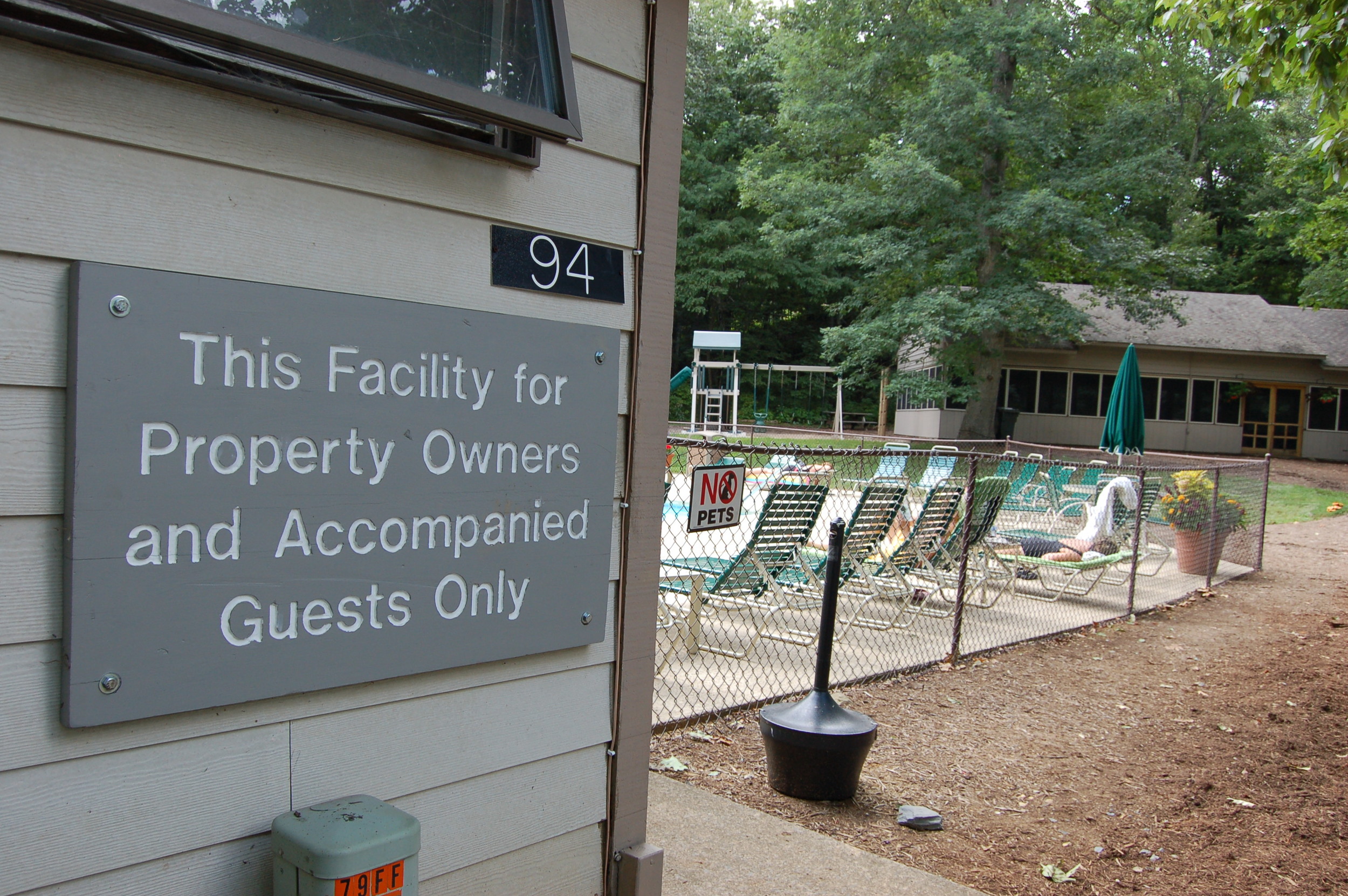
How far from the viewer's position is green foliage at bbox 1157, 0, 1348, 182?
201 inches

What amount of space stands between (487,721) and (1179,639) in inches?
276

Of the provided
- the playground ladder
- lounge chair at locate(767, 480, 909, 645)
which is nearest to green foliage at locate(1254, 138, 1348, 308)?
the playground ladder

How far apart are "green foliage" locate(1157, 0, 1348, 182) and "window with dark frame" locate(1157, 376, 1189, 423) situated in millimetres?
26717

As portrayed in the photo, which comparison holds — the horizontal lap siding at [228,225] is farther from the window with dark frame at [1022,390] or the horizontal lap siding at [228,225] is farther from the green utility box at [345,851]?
the window with dark frame at [1022,390]

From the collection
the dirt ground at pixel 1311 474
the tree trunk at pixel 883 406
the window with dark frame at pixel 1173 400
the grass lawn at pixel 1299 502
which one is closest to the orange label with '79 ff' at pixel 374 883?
the grass lawn at pixel 1299 502

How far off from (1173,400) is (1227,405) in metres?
1.66

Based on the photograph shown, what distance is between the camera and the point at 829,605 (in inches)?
155

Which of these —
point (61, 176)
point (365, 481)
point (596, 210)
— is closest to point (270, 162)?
point (61, 176)

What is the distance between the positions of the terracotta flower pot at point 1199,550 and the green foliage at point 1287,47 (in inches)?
211

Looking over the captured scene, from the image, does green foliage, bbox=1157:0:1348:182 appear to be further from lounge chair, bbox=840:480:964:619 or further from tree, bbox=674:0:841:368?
tree, bbox=674:0:841:368

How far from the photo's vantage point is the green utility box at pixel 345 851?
1.68m

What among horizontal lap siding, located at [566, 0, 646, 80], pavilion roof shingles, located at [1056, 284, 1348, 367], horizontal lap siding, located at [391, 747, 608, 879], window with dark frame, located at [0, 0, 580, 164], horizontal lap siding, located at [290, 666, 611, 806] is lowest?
horizontal lap siding, located at [391, 747, 608, 879]

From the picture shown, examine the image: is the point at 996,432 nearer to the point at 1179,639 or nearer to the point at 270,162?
the point at 1179,639

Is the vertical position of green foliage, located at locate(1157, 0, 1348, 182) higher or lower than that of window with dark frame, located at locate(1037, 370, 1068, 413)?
higher
